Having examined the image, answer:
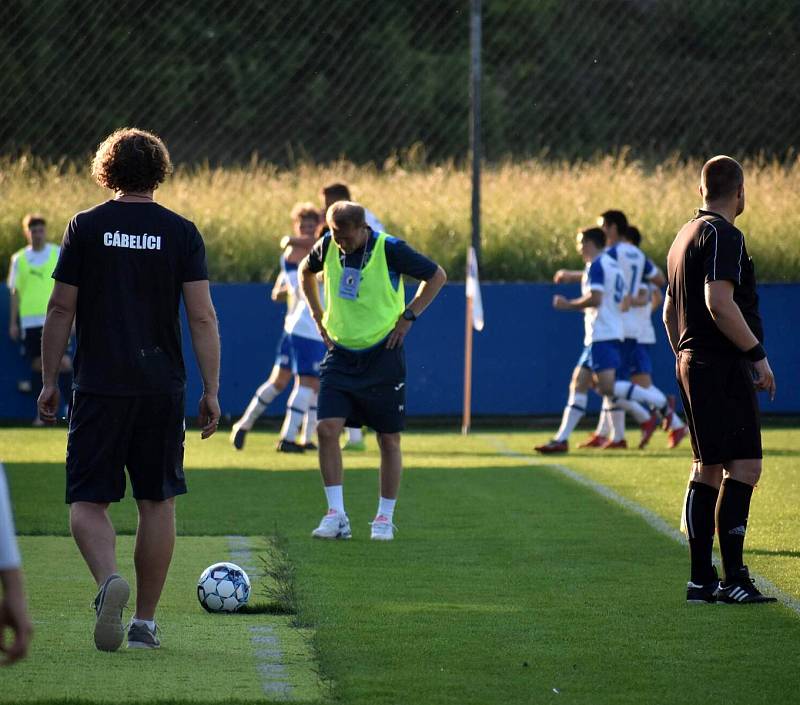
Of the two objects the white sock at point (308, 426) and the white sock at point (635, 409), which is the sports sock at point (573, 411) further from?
the white sock at point (308, 426)

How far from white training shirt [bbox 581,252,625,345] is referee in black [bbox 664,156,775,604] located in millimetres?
7259

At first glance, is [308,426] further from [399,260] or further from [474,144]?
[399,260]

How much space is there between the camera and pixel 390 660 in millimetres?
5773

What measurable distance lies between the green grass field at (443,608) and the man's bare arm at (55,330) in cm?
103

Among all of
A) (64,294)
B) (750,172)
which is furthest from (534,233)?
(64,294)

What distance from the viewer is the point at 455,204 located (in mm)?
20219

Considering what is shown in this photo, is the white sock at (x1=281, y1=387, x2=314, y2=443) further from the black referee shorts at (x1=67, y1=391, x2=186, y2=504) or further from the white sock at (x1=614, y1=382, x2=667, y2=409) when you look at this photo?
the black referee shorts at (x1=67, y1=391, x2=186, y2=504)

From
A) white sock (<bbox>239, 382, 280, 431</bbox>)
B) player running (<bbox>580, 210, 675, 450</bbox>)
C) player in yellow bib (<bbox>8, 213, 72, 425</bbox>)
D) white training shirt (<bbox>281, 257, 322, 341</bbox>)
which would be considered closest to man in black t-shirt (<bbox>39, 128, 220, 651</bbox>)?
white training shirt (<bbox>281, 257, 322, 341</bbox>)

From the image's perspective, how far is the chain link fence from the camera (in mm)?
19562

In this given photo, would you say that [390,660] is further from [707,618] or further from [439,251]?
[439,251]

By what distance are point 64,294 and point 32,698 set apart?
154 cm

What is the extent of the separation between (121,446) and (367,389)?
10.8 feet

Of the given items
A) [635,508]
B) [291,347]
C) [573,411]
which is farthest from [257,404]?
[635,508]

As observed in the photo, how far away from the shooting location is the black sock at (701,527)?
7.02 m
